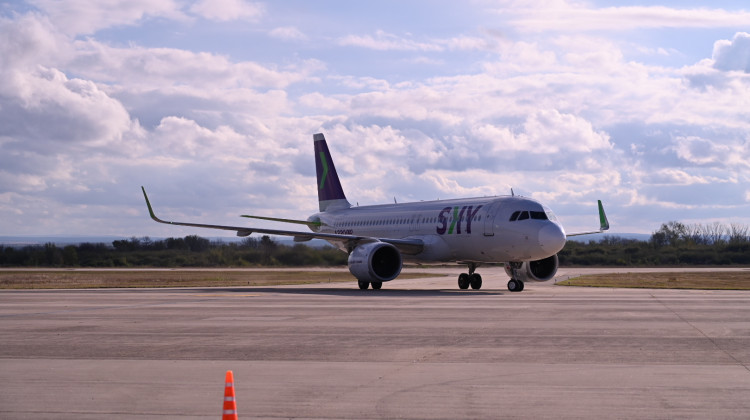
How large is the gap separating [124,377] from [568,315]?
11256 mm

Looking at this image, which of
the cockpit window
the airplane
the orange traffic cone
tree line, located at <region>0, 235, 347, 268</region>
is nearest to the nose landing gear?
the airplane

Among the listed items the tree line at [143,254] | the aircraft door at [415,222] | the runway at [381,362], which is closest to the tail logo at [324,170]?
the aircraft door at [415,222]

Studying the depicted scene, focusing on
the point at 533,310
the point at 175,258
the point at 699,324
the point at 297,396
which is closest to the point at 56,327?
the point at 297,396

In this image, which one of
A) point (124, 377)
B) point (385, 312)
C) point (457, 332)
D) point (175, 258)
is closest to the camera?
point (124, 377)

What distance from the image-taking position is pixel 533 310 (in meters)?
20.5

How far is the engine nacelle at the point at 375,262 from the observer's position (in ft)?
107

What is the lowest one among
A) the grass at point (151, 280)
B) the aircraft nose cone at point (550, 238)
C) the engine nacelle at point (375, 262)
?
the grass at point (151, 280)

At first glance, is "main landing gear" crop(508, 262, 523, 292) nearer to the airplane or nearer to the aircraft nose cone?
the airplane

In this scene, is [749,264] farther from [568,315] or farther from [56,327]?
[56,327]

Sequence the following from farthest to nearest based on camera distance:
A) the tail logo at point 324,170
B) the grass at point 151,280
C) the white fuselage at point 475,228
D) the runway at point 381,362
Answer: the tail logo at point 324,170, the grass at point 151,280, the white fuselage at point 475,228, the runway at point 381,362

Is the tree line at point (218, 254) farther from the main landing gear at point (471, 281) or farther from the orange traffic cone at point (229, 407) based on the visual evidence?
the orange traffic cone at point (229, 407)

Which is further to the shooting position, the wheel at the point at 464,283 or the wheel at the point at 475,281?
the wheel at the point at 464,283

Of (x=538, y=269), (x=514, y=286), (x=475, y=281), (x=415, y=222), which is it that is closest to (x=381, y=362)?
(x=514, y=286)

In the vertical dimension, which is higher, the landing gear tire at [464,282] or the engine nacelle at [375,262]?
the engine nacelle at [375,262]
